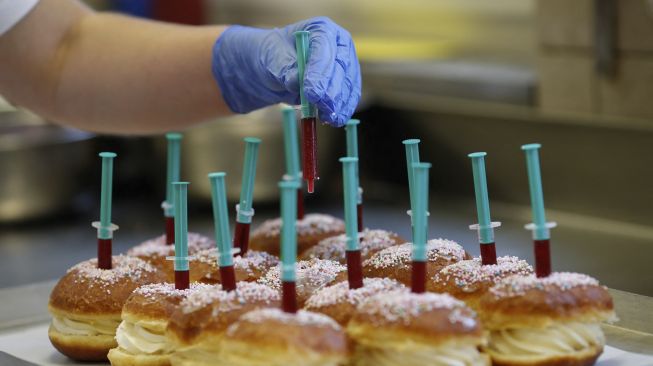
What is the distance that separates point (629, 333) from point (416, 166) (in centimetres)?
72

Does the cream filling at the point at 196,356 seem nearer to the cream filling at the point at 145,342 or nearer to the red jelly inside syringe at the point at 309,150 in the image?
the cream filling at the point at 145,342

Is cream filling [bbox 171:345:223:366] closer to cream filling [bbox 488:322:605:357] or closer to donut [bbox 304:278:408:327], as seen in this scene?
donut [bbox 304:278:408:327]

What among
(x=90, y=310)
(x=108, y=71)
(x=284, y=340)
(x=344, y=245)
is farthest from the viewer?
(x=108, y=71)

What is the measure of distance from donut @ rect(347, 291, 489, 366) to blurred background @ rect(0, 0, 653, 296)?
116cm

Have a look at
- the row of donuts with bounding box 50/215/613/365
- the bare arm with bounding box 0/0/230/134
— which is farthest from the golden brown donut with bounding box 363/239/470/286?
the bare arm with bounding box 0/0/230/134

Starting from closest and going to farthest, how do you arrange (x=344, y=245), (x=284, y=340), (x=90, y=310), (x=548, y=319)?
1. (x=284, y=340)
2. (x=548, y=319)
3. (x=90, y=310)
4. (x=344, y=245)

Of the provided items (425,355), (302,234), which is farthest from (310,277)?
(302,234)

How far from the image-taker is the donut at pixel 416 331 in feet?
5.77

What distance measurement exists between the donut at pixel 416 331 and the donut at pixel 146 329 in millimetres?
364

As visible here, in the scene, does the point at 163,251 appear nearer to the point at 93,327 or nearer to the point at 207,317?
the point at 93,327

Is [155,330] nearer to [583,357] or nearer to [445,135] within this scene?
[583,357]

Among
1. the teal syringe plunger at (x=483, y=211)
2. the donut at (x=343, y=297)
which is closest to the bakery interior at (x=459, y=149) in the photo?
the teal syringe plunger at (x=483, y=211)

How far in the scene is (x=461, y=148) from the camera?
160 inches

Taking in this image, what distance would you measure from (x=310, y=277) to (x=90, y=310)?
44 centimetres
